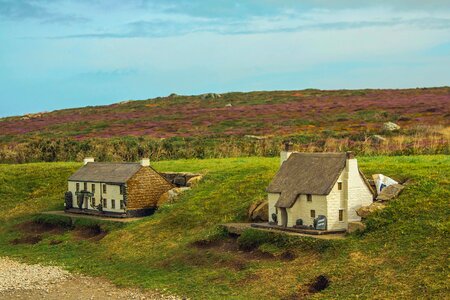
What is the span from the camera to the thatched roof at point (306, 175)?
30.1 metres

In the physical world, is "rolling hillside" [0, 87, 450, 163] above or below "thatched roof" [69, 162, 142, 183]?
above

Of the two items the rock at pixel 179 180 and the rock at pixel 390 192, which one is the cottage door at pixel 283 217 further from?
the rock at pixel 179 180

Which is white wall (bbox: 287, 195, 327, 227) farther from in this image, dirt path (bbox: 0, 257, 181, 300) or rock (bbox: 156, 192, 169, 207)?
rock (bbox: 156, 192, 169, 207)

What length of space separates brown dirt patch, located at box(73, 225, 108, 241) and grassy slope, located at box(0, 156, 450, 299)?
649mm

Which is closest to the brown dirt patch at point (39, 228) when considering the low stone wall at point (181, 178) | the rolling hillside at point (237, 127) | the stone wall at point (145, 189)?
the stone wall at point (145, 189)

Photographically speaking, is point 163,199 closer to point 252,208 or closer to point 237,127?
point 252,208

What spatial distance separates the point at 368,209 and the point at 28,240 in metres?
20.9

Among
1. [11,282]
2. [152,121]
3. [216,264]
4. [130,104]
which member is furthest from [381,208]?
[130,104]

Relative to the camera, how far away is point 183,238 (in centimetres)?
3456

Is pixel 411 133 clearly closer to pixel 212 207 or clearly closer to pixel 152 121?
pixel 212 207

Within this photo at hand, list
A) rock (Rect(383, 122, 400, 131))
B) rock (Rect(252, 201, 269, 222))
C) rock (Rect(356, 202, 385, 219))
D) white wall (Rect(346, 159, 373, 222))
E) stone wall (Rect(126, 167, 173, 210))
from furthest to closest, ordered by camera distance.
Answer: rock (Rect(383, 122, 400, 131)) → stone wall (Rect(126, 167, 173, 210)) → rock (Rect(252, 201, 269, 222)) → white wall (Rect(346, 159, 373, 222)) → rock (Rect(356, 202, 385, 219))

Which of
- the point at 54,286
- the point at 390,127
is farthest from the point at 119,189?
the point at 390,127

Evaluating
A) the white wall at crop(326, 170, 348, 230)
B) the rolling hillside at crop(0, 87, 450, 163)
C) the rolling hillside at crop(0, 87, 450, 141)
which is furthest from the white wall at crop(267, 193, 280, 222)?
the rolling hillside at crop(0, 87, 450, 141)

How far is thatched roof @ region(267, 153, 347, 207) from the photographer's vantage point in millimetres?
30131
